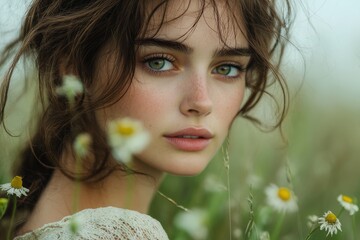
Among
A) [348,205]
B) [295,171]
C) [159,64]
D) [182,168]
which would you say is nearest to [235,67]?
[159,64]

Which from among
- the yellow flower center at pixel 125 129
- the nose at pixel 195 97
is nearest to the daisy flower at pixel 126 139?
the yellow flower center at pixel 125 129

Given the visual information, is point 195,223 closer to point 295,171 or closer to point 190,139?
point 190,139

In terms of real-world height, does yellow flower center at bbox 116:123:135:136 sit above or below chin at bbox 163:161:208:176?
above

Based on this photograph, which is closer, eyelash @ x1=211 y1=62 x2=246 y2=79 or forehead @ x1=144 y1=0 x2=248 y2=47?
forehead @ x1=144 y1=0 x2=248 y2=47

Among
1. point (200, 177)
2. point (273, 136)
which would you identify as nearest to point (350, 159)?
point (273, 136)

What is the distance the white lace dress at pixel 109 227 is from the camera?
2.21 metres

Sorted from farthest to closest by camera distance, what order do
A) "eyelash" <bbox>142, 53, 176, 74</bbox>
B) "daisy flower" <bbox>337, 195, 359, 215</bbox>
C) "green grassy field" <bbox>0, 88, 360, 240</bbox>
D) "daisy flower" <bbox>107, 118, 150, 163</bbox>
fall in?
"green grassy field" <bbox>0, 88, 360, 240</bbox> < "eyelash" <bbox>142, 53, 176, 74</bbox> < "daisy flower" <bbox>337, 195, 359, 215</bbox> < "daisy flower" <bbox>107, 118, 150, 163</bbox>

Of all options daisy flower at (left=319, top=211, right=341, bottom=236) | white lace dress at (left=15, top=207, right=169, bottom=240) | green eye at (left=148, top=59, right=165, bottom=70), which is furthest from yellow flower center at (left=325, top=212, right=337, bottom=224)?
green eye at (left=148, top=59, right=165, bottom=70)

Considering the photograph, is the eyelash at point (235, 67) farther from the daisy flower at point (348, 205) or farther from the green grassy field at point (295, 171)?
the green grassy field at point (295, 171)

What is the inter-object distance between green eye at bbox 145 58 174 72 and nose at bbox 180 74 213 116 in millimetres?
98

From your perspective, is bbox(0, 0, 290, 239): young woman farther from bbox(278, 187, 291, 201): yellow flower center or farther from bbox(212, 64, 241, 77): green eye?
bbox(278, 187, 291, 201): yellow flower center

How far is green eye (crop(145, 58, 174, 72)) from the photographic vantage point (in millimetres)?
2555

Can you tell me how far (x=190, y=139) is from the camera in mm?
2545

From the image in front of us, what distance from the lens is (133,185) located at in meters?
2.80
